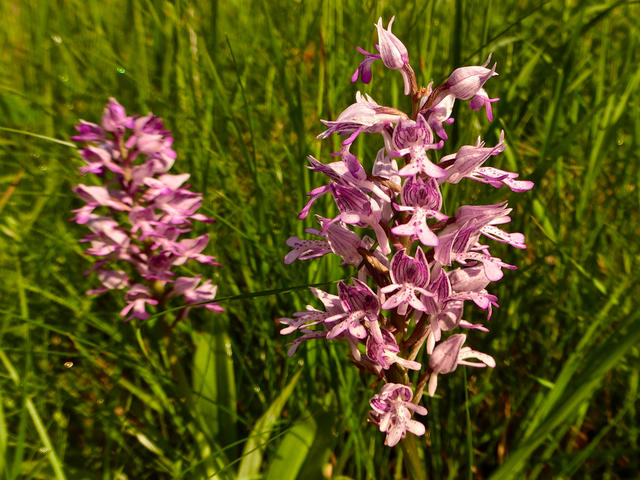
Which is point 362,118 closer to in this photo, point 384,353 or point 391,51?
point 391,51

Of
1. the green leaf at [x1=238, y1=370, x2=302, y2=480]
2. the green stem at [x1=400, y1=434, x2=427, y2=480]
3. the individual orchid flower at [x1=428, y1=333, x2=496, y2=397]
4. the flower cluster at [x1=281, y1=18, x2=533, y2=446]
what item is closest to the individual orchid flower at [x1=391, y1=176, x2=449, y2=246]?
the flower cluster at [x1=281, y1=18, x2=533, y2=446]

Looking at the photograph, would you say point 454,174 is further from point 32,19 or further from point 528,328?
point 32,19

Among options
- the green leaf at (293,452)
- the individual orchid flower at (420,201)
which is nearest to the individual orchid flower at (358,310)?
the individual orchid flower at (420,201)

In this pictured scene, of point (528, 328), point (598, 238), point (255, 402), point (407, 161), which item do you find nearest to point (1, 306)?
point (255, 402)

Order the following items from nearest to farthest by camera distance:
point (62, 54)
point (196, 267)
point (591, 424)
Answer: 1. point (591, 424)
2. point (196, 267)
3. point (62, 54)

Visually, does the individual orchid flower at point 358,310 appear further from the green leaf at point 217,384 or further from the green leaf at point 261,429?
the green leaf at point 217,384

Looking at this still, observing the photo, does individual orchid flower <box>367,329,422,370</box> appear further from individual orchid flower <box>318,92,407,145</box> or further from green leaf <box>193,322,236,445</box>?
green leaf <box>193,322,236,445</box>
